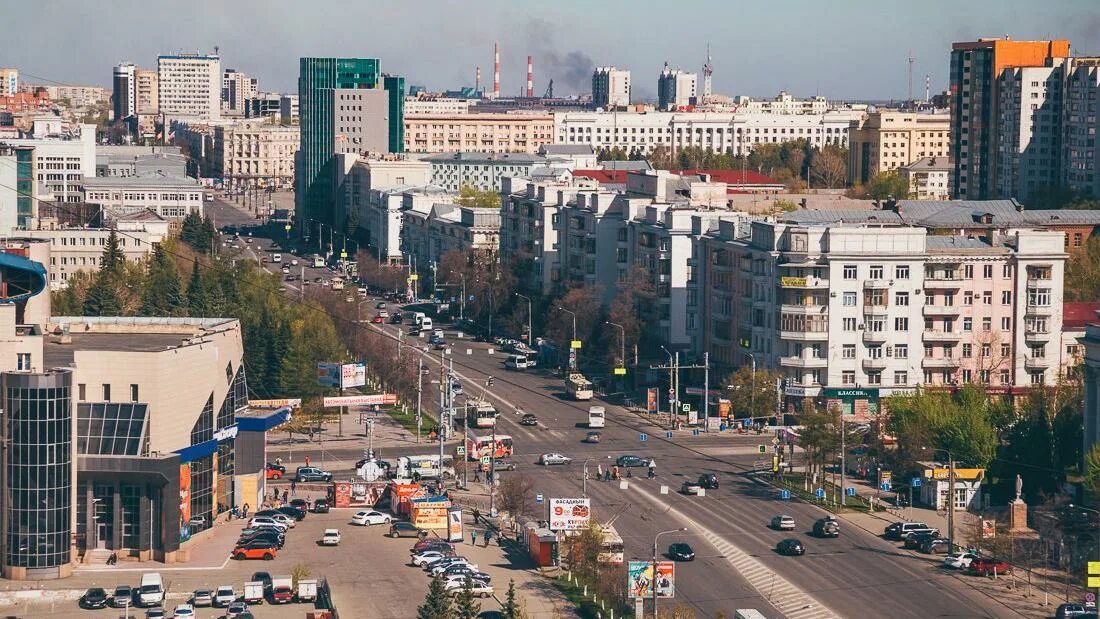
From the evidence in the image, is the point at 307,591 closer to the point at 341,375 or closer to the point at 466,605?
the point at 466,605

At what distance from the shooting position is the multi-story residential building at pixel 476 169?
15288 cm

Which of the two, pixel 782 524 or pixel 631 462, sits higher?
pixel 631 462

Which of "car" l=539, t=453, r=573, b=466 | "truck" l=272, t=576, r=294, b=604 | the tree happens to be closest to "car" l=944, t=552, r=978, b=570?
the tree

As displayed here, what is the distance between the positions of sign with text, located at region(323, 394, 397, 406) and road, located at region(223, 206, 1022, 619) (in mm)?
2545

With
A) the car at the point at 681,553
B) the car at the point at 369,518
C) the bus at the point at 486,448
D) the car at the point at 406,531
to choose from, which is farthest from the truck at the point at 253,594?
the bus at the point at 486,448

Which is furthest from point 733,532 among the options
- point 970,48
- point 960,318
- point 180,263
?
point 970,48

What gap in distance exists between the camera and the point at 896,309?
7562 cm

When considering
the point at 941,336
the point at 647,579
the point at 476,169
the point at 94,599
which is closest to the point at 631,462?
the point at 941,336

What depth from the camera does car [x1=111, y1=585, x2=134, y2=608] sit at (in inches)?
1865

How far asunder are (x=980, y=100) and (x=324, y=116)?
47.4 metres

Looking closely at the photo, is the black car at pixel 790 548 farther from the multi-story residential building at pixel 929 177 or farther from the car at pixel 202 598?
the multi-story residential building at pixel 929 177

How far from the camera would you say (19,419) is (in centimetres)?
5006

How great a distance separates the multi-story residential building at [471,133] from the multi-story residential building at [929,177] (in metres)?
42.5

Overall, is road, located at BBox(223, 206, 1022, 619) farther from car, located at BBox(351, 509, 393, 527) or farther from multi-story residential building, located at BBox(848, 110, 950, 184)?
multi-story residential building, located at BBox(848, 110, 950, 184)
